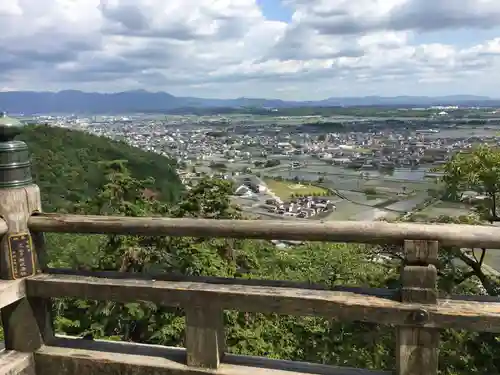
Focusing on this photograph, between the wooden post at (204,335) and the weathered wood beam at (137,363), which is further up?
the wooden post at (204,335)

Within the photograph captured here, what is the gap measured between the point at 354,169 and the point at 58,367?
40.1 metres

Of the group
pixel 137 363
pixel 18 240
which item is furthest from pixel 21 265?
pixel 137 363

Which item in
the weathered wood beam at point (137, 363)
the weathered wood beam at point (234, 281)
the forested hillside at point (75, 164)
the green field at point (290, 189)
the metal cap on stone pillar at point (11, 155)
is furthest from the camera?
the green field at point (290, 189)

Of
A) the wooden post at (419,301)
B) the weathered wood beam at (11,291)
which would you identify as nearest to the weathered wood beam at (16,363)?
the weathered wood beam at (11,291)

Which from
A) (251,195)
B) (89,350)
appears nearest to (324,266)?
(89,350)

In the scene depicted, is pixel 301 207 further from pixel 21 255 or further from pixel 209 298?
pixel 209 298

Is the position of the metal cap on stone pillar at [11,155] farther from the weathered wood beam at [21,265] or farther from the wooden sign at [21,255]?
the wooden sign at [21,255]

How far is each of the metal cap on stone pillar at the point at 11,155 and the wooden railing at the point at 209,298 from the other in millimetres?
75

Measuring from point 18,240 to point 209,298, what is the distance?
1251 mm

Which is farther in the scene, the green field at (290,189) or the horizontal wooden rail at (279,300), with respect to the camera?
the green field at (290,189)

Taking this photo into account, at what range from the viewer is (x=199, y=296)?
9.29 ft

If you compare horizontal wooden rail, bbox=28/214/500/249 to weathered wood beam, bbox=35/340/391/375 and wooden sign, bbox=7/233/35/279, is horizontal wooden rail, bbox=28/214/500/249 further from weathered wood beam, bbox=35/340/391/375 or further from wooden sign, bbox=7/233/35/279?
weathered wood beam, bbox=35/340/391/375

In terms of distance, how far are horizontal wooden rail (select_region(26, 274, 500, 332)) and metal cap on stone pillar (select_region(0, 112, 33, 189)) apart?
2.05ft

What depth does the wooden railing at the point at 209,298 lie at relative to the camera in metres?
2.53
